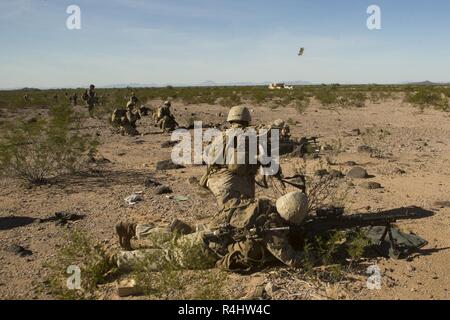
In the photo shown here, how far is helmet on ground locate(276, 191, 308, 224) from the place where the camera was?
417cm

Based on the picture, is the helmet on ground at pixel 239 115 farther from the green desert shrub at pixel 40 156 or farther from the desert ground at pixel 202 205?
the green desert shrub at pixel 40 156

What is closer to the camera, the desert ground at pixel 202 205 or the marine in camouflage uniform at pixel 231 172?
the desert ground at pixel 202 205

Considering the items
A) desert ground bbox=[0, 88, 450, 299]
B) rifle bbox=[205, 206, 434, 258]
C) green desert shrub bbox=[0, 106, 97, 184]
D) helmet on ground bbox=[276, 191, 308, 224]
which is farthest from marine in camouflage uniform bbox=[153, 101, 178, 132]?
helmet on ground bbox=[276, 191, 308, 224]

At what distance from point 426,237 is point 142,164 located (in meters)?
6.05

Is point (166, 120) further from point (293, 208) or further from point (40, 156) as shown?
point (293, 208)

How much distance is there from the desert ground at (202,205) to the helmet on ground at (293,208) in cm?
52

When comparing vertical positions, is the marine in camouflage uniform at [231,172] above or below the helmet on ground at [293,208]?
above

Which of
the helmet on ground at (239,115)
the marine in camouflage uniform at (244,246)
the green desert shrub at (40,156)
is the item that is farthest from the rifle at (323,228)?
the green desert shrub at (40,156)

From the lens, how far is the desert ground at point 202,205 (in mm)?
4020

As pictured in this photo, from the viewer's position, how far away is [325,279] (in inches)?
160

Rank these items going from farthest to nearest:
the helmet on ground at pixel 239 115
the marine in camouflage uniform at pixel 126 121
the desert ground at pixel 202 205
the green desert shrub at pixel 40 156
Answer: the marine in camouflage uniform at pixel 126 121 → the green desert shrub at pixel 40 156 → the helmet on ground at pixel 239 115 → the desert ground at pixel 202 205

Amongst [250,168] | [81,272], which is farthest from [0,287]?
[250,168]

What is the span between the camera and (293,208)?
4.16 metres
